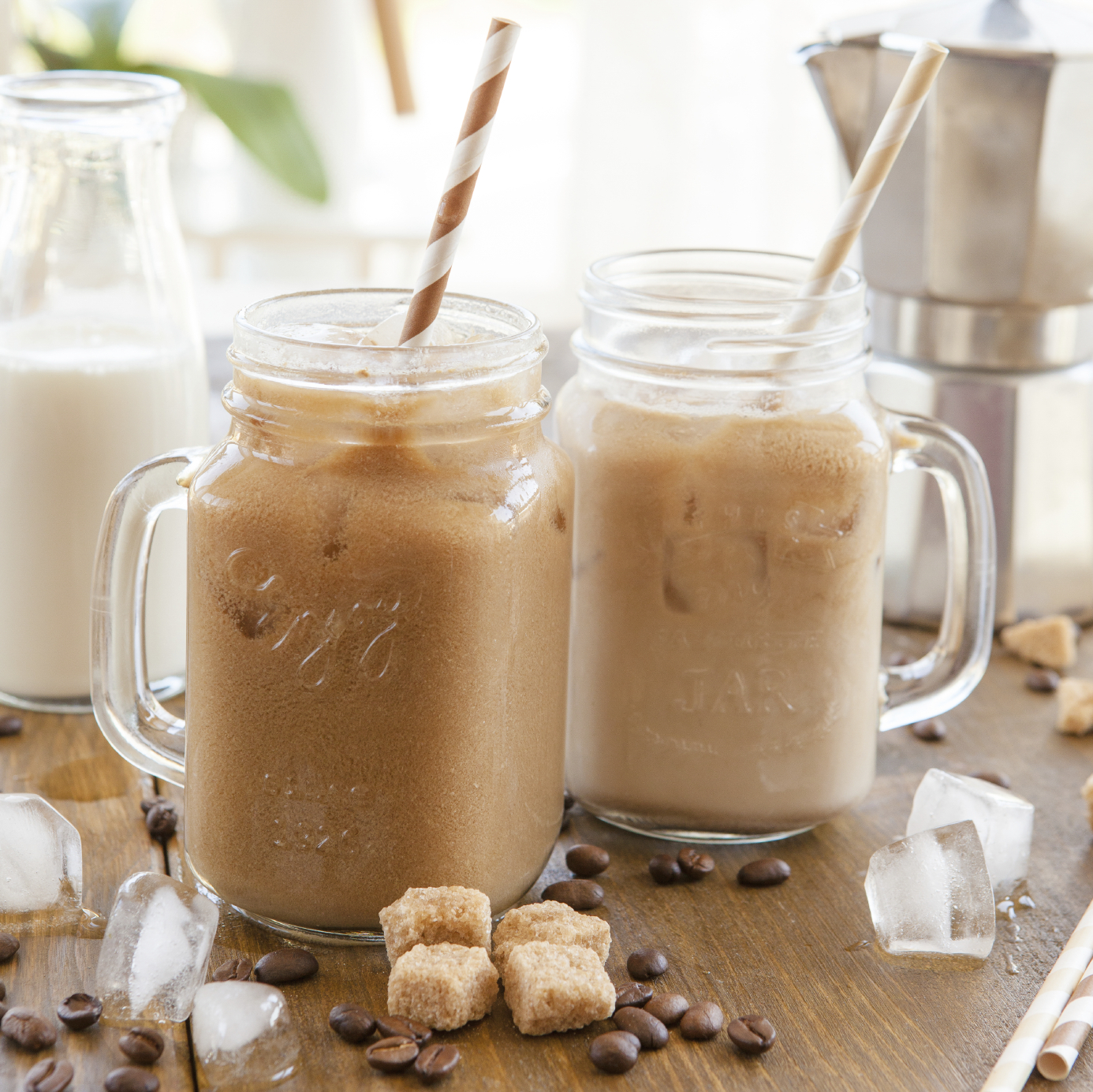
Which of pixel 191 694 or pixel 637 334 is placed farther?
pixel 637 334

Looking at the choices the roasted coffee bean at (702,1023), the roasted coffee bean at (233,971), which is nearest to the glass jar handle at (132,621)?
the roasted coffee bean at (233,971)

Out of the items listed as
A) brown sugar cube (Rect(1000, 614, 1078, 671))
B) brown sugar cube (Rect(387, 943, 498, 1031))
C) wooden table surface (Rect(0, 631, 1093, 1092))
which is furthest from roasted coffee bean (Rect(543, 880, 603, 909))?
brown sugar cube (Rect(1000, 614, 1078, 671))

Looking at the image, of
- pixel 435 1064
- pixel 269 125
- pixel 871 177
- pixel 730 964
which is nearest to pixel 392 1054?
pixel 435 1064

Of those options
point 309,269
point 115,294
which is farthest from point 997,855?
point 309,269

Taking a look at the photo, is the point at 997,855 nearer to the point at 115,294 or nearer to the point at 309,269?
the point at 115,294

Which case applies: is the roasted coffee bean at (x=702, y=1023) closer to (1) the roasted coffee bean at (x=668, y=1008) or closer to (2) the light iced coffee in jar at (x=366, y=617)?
(1) the roasted coffee bean at (x=668, y=1008)

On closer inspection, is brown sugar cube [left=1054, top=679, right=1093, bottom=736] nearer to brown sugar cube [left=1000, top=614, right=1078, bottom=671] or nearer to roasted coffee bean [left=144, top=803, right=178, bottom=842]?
brown sugar cube [left=1000, top=614, right=1078, bottom=671]
